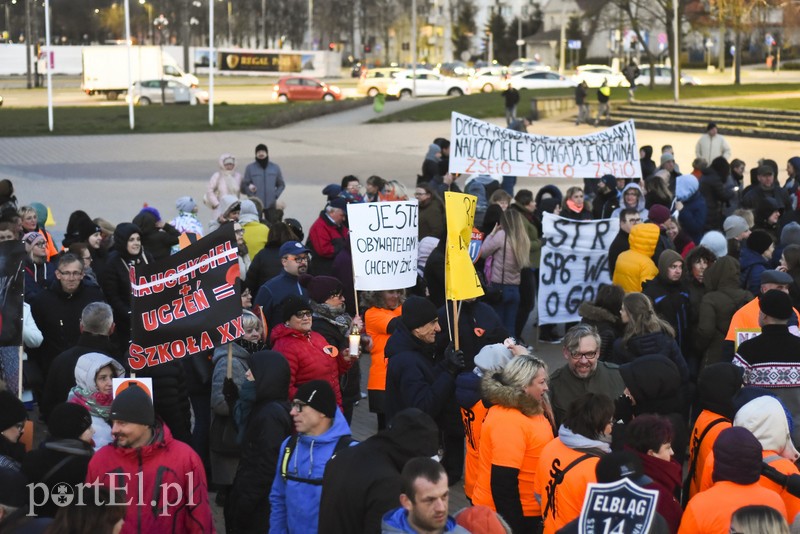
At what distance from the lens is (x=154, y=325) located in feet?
22.9

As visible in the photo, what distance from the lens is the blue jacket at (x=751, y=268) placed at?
→ 9.50 meters

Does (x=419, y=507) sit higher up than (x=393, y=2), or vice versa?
(x=393, y=2)

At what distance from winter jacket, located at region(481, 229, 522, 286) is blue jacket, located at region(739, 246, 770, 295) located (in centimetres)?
215

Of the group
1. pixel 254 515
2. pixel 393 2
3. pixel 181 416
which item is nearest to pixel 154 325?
pixel 181 416

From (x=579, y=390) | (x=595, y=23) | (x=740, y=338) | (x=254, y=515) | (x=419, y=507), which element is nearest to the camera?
(x=419, y=507)

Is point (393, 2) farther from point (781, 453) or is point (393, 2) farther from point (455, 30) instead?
point (781, 453)

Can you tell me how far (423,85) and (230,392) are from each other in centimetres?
4809

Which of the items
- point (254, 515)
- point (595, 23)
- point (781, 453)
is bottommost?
point (254, 515)

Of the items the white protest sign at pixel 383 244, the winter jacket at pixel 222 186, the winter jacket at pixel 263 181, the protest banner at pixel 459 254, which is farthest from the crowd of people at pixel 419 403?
the winter jacket at pixel 263 181

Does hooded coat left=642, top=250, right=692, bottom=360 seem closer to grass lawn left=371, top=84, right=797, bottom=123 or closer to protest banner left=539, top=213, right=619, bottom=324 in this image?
protest banner left=539, top=213, right=619, bottom=324

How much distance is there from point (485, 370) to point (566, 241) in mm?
5582

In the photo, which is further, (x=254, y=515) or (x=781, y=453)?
(x=254, y=515)

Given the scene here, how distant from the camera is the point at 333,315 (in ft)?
25.9

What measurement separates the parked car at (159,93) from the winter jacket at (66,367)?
4642 centimetres
